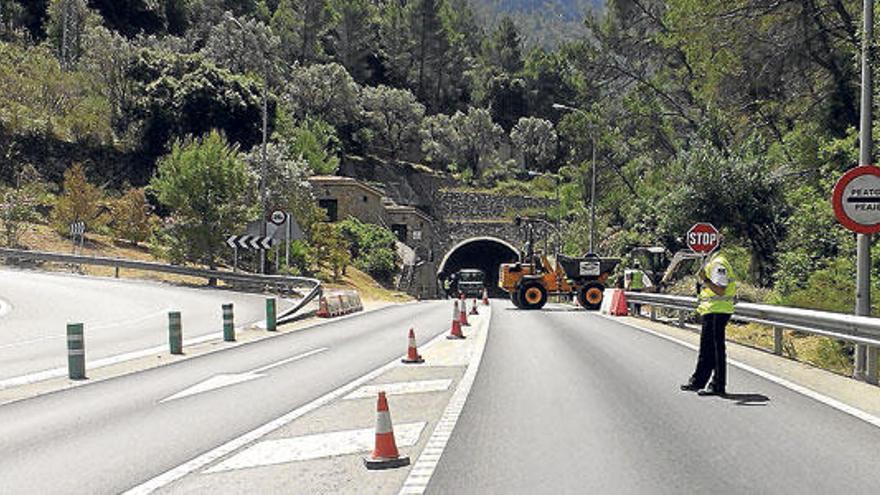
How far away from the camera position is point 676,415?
950 cm

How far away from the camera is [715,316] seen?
35.5ft

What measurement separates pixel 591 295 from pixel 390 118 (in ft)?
218

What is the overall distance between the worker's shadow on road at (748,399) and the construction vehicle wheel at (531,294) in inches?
876

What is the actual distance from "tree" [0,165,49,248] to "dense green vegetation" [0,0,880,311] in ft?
1.13

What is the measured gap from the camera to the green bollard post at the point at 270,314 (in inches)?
901

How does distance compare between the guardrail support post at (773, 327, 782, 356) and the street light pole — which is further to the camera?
the guardrail support post at (773, 327, 782, 356)

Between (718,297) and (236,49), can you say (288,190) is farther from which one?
(718,297)

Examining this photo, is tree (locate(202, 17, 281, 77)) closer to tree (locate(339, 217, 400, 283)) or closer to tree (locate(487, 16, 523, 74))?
tree (locate(339, 217, 400, 283))

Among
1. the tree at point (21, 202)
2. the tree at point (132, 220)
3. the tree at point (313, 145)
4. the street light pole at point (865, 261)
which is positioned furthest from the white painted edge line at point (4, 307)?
the tree at point (313, 145)

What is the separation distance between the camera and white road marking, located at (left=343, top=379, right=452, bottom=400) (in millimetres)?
11477

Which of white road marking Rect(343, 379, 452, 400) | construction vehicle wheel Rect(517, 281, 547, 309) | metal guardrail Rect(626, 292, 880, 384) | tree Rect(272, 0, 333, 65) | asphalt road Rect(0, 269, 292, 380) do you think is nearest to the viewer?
white road marking Rect(343, 379, 452, 400)

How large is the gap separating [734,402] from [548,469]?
13.9 ft

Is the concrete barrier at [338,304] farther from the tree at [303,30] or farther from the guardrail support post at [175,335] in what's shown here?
the tree at [303,30]

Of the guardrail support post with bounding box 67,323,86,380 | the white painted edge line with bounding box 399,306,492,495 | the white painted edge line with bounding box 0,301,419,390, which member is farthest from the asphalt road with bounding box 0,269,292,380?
the white painted edge line with bounding box 399,306,492,495
